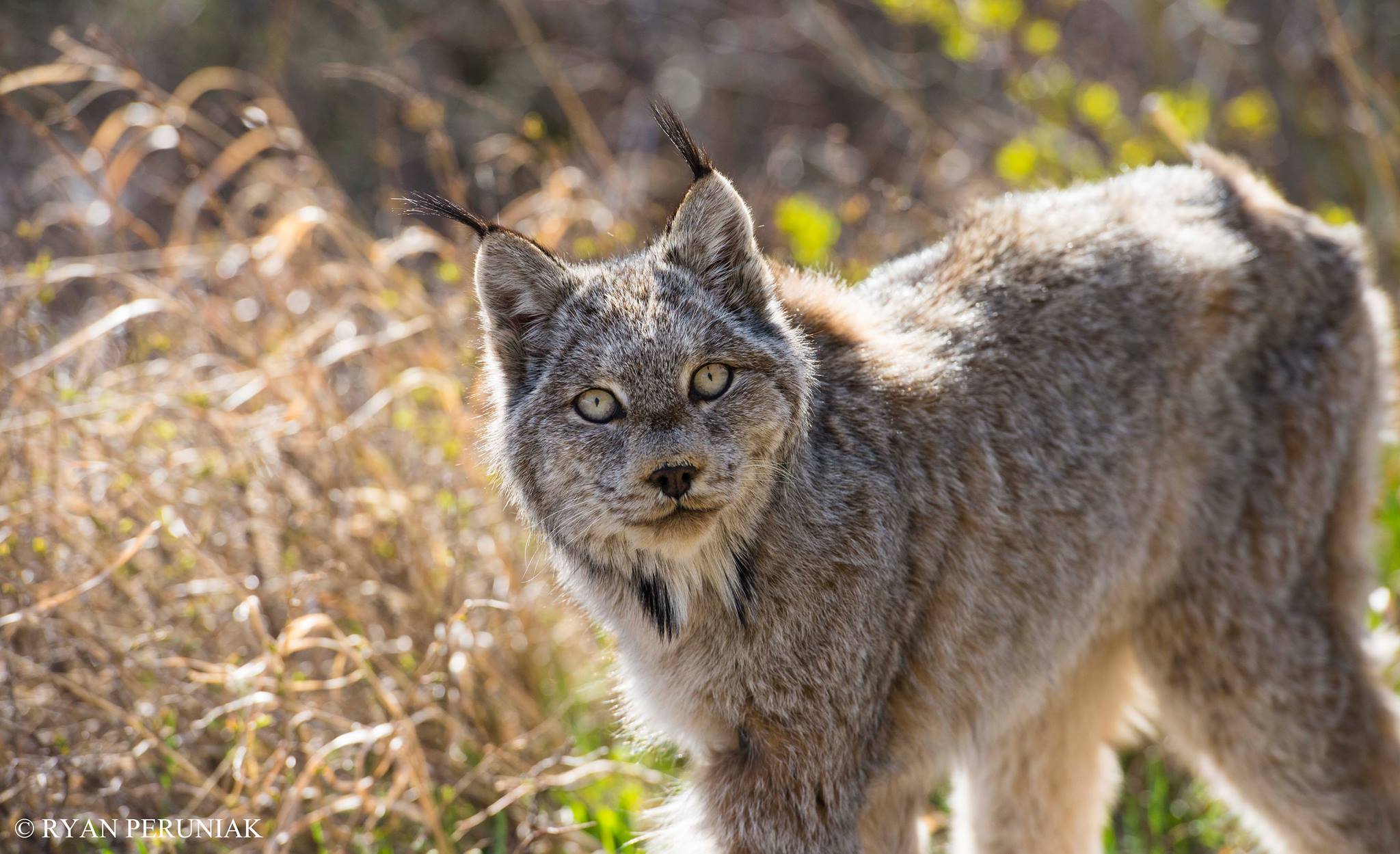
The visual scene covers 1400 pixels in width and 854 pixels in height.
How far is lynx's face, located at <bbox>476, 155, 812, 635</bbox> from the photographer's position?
291 cm

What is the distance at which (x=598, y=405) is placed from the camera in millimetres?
3010

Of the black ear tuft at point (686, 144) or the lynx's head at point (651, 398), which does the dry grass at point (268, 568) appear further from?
the black ear tuft at point (686, 144)

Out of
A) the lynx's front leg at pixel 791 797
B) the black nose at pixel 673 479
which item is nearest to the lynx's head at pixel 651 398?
the black nose at pixel 673 479

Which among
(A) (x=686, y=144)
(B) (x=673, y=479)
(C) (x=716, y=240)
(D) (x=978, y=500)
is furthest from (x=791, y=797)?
(A) (x=686, y=144)

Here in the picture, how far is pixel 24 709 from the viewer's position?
4.21 metres

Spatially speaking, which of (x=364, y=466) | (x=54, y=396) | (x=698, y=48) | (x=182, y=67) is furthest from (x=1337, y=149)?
(x=182, y=67)

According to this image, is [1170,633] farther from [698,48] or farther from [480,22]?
[480,22]

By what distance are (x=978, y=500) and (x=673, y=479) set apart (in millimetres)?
1143

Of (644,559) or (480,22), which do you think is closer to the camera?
(644,559)

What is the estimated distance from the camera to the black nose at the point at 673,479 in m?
2.84

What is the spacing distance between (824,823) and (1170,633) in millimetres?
1469

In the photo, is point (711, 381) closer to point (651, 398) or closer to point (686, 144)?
point (651, 398)

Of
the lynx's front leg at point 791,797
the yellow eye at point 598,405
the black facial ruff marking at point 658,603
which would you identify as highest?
the yellow eye at point 598,405

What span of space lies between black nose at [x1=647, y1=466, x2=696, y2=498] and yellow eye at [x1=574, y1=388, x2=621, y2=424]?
231 millimetres
